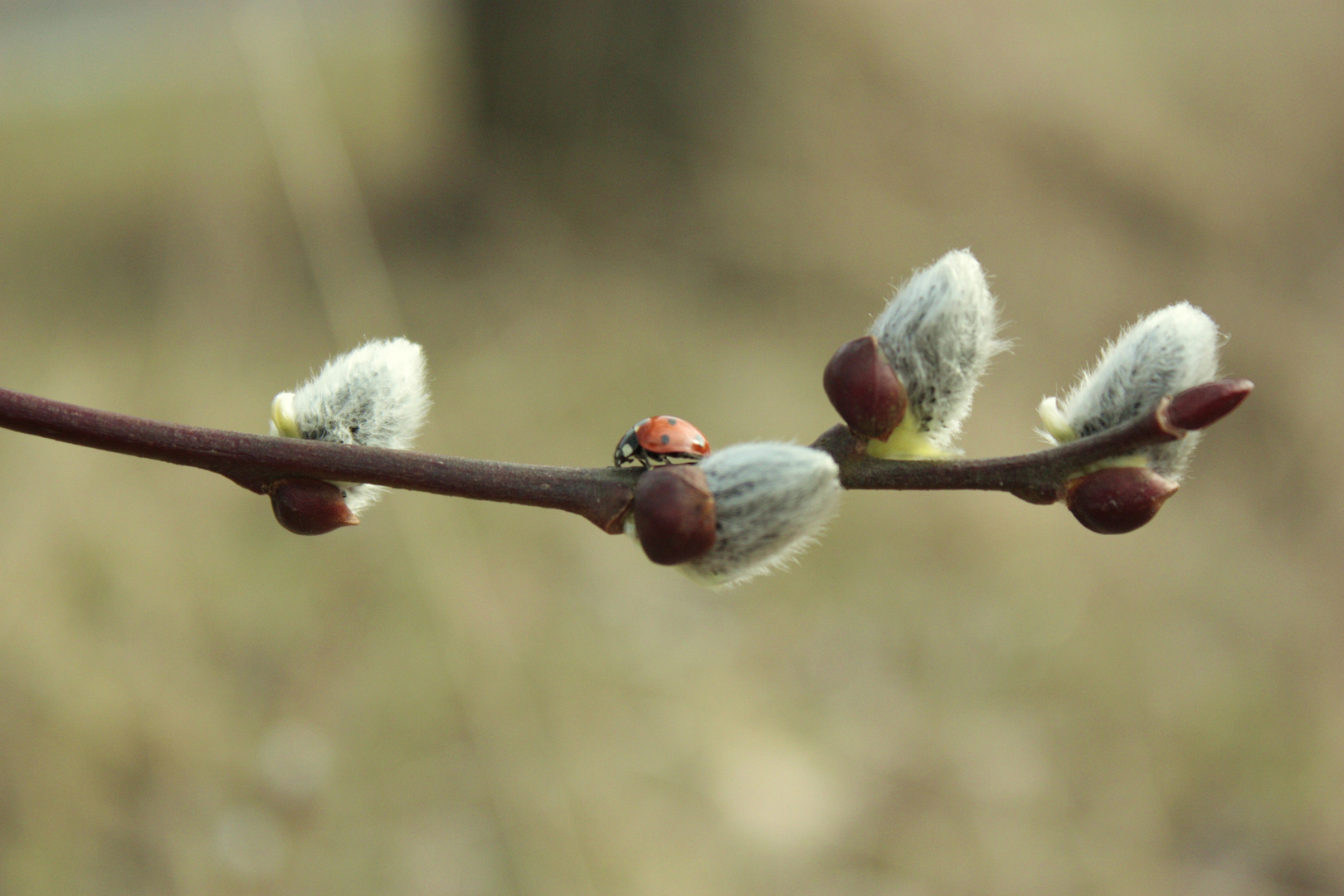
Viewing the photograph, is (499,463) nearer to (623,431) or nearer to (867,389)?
(867,389)

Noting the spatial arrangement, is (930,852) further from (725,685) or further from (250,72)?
(250,72)

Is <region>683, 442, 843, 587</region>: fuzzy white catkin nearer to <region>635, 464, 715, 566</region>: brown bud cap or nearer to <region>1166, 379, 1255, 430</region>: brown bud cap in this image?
<region>635, 464, 715, 566</region>: brown bud cap

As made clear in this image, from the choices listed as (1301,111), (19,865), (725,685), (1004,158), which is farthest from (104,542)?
(1301,111)

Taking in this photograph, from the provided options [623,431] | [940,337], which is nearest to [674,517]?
[940,337]

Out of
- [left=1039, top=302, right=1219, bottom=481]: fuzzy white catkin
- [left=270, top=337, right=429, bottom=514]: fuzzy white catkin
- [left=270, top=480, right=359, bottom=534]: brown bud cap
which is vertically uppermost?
[left=270, top=337, right=429, bottom=514]: fuzzy white catkin

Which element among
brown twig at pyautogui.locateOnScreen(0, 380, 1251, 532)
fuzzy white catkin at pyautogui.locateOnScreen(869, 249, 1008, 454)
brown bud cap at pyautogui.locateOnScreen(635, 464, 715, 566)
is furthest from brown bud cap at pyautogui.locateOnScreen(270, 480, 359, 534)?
fuzzy white catkin at pyautogui.locateOnScreen(869, 249, 1008, 454)

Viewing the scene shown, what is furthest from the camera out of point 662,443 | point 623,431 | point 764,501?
point 623,431

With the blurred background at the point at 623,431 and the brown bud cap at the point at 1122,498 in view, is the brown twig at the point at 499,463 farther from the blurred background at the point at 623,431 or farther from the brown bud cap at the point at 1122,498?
the blurred background at the point at 623,431
